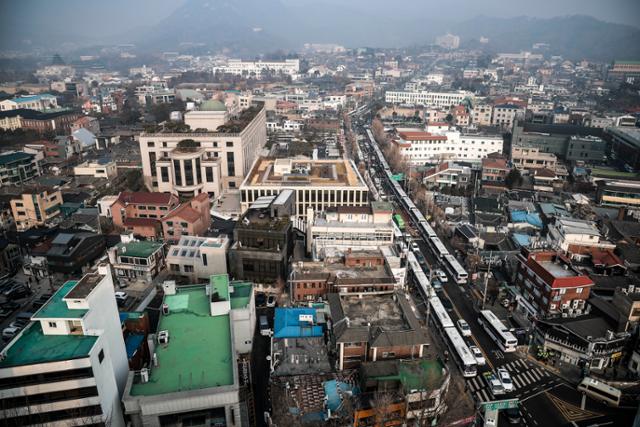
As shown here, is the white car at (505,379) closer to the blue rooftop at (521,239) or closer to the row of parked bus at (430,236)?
the row of parked bus at (430,236)

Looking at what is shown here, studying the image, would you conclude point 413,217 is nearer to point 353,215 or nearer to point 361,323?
point 353,215

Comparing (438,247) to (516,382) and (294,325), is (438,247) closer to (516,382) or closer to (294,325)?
(516,382)

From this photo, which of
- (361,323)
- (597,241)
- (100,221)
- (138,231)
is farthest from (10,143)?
(597,241)

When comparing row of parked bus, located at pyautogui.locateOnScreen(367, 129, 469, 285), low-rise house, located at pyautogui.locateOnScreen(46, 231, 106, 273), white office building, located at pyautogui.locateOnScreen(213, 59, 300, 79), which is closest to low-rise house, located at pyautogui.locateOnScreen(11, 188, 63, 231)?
low-rise house, located at pyautogui.locateOnScreen(46, 231, 106, 273)

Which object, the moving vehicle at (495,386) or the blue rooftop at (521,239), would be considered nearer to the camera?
the moving vehicle at (495,386)

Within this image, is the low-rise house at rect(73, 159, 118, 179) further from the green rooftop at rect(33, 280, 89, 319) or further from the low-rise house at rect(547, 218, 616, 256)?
the low-rise house at rect(547, 218, 616, 256)

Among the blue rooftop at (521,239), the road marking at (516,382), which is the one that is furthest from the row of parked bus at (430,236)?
the road marking at (516,382)
